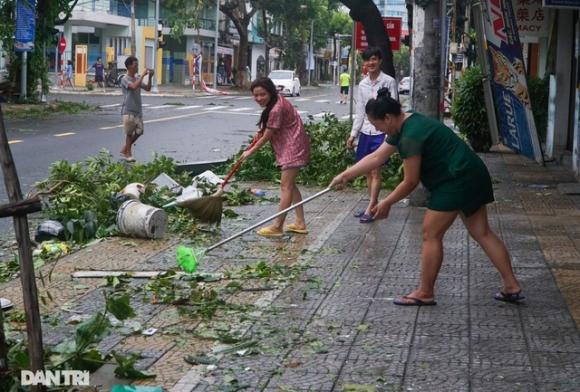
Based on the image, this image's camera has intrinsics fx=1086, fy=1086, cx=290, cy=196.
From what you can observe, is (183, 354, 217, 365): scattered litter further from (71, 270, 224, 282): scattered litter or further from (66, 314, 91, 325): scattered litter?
(71, 270, 224, 282): scattered litter

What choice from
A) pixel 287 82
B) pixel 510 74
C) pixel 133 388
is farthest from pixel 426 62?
pixel 287 82

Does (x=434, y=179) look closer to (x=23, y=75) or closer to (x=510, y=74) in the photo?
(x=510, y=74)

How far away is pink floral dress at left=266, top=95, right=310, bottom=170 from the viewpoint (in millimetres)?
10312

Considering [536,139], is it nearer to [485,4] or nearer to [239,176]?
[485,4]

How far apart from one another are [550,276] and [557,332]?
→ 6.02 ft

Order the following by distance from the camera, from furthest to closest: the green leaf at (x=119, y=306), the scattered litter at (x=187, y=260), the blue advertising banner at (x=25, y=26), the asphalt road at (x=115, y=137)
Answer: the blue advertising banner at (x=25, y=26) → the asphalt road at (x=115, y=137) → the scattered litter at (x=187, y=260) → the green leaf at (x=119, y=306)

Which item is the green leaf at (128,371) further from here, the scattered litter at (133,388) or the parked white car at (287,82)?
the parked white car at (287,82)

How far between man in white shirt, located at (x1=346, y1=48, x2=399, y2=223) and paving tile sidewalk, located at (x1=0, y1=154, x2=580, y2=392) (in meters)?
0.55

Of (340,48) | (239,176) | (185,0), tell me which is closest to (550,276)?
(239,176)

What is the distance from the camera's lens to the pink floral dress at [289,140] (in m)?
10.3

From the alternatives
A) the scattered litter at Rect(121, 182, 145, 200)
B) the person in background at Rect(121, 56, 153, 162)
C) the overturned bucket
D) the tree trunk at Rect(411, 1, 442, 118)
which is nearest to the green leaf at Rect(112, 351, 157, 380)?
the overturned bucket

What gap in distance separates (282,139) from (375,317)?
12.2ft

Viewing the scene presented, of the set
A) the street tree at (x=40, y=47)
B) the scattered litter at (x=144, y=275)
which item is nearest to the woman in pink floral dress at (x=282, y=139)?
the scattered litter at (x=144, y=275)

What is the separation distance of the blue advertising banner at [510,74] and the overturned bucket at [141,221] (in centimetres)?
775
